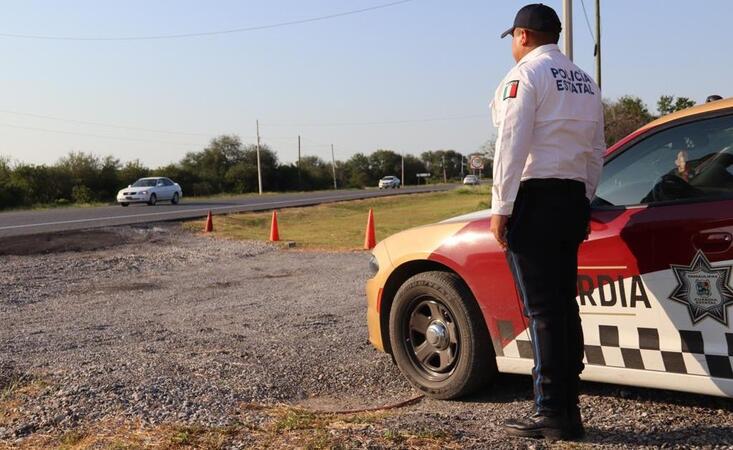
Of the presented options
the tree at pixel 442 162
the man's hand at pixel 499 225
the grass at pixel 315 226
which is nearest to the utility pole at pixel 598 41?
the grass at pixel 315 226

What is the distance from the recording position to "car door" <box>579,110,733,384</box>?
11.1ft

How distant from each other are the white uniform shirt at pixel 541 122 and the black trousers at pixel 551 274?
0.32 feet

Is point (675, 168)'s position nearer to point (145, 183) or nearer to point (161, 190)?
point (161, 190)

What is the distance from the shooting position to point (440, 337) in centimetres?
437

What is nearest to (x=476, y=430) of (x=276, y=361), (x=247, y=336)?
(x=276, y=361)

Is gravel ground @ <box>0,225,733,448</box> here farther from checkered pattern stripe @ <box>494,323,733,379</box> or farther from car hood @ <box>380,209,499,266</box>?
car hood @ <box>380,209,499,266</box>

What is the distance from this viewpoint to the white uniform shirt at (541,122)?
10.6 ft

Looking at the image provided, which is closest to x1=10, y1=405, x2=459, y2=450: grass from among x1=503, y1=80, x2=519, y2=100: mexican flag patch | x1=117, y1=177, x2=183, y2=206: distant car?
x1=503, y1=80, x2=519, y2=100: mexican flag patch

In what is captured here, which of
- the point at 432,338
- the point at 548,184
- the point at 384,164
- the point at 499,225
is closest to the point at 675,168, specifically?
the point at 548,184

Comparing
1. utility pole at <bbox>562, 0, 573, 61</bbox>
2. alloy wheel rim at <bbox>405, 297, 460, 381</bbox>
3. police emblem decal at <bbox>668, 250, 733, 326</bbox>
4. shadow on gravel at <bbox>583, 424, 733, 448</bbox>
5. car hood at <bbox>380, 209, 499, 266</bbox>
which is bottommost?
shadow on gravel at <bbox>583, 424, 733, 448</bbox>

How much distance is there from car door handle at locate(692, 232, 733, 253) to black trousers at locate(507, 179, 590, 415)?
0.54 metres

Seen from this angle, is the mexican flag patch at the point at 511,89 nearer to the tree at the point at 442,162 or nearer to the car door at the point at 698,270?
the car door at the point at 698,270

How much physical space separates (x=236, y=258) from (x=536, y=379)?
36.7 ft

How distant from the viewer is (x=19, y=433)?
374 centimetres
